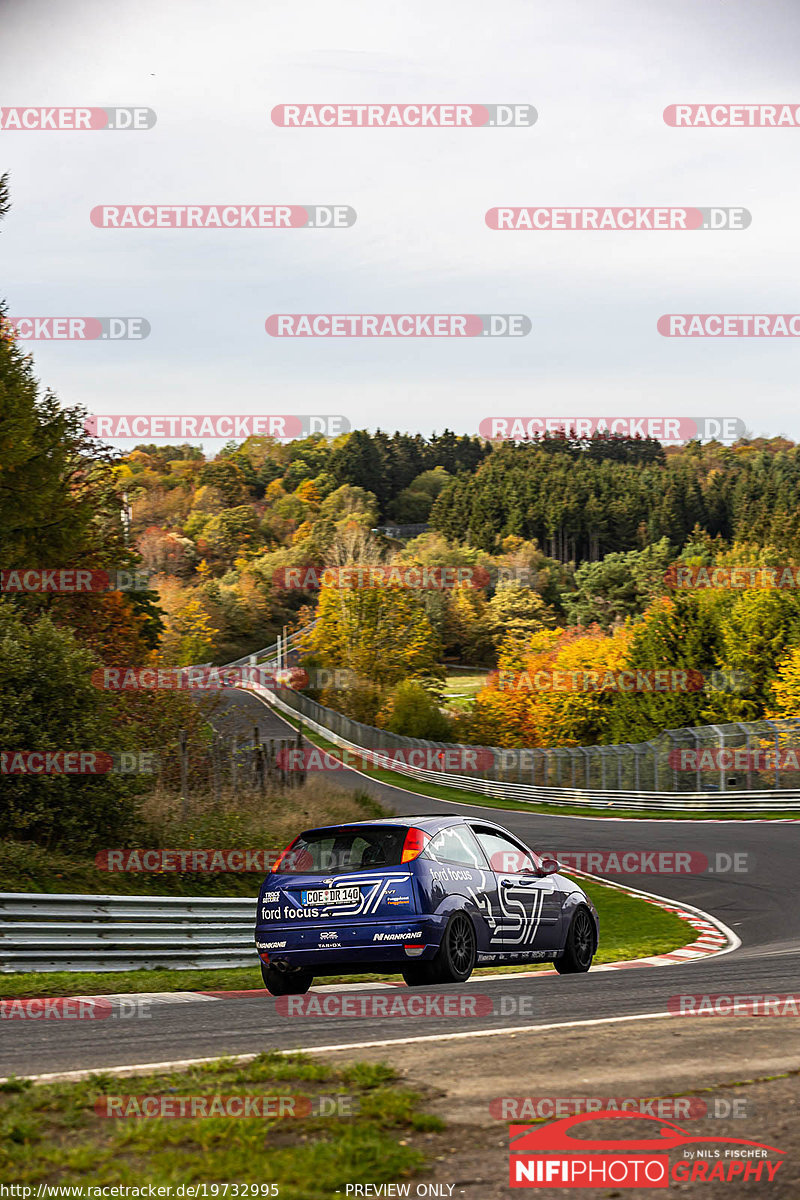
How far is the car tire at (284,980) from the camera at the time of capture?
10.6 meters

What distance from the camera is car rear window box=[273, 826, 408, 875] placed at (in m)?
10.2

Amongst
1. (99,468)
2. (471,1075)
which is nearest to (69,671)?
(471,1075)

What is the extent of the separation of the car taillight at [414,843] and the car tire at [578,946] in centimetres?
254

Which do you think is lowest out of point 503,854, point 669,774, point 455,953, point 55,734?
point 669,774

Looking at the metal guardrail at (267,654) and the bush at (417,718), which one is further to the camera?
the metal guardrail at (267,654)

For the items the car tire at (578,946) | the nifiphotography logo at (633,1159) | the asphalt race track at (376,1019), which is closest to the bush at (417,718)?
the asphalt race track at (376,1019)

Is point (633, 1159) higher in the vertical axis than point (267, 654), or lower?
higher

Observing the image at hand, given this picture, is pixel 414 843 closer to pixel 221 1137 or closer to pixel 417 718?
pixel 221 1137

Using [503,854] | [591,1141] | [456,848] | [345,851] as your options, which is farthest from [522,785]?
[591,1141]

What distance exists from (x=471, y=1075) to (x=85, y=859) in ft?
42.8

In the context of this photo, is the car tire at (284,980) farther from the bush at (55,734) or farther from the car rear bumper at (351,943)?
the bush at (55,734)

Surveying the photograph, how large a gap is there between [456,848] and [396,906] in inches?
41.3

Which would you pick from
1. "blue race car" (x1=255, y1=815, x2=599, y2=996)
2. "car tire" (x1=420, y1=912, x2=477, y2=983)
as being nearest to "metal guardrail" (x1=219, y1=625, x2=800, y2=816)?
"blue race car" (x1=255, y1=815, x2=599, y2=996)

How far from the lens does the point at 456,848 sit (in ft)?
35.1
